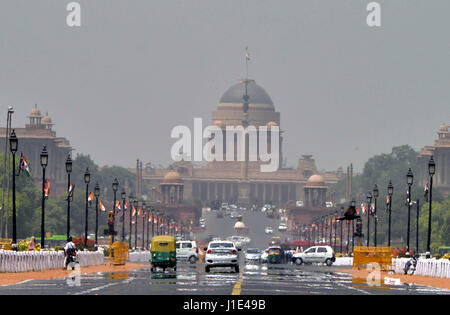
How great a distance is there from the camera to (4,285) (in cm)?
4162

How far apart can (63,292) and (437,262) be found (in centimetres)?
2687

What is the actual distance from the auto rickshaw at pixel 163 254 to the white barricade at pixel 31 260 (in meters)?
4.54

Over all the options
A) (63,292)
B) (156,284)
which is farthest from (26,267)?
(63,292)

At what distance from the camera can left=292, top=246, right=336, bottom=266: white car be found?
10025cm

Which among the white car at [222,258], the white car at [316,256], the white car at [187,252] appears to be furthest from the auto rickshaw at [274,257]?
the white car at [222,258]

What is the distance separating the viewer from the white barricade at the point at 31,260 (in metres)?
53.7

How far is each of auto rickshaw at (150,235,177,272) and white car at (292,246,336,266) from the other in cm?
3268

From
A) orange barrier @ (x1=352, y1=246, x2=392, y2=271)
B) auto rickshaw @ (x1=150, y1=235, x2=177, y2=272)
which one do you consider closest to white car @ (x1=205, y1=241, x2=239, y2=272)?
auto rickshaw @ (x1=150, y1=235, x2=177, y2=272)

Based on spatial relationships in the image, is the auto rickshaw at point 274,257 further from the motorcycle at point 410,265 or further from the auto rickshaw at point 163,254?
the motorcycle at point 410,265

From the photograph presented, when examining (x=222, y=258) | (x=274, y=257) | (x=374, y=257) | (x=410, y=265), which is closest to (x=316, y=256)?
(x=274, y=257)

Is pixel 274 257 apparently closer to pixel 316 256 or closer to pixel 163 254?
pixel 316 256
